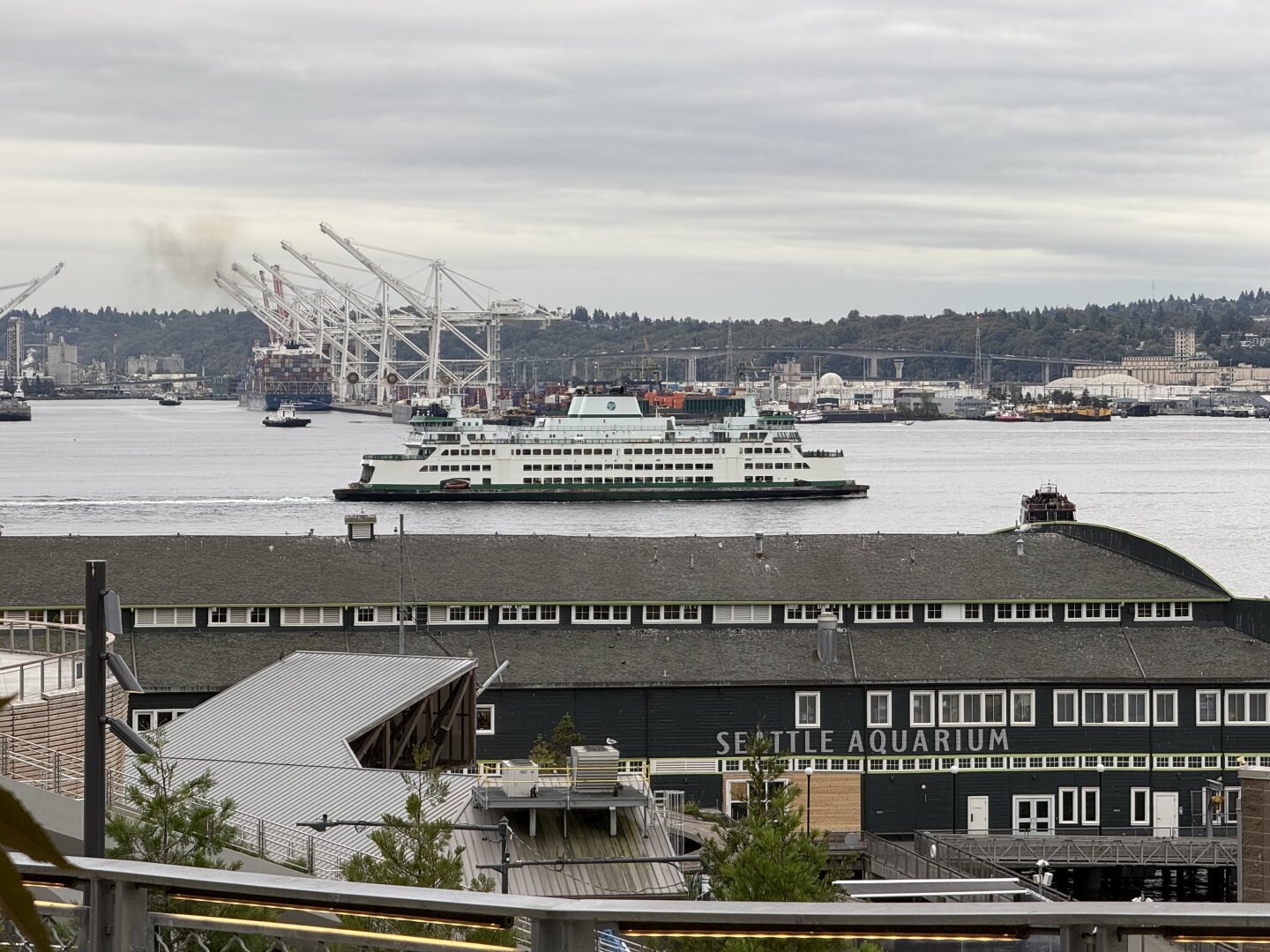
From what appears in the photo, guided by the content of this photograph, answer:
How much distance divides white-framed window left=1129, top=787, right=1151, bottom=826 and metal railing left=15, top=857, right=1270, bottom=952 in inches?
758

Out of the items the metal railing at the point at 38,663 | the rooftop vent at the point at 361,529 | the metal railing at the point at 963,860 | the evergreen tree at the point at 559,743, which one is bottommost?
the metal railing at the point at 963,860

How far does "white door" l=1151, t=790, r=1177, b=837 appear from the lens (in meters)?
21.0

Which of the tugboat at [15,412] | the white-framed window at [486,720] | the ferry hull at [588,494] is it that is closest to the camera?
the white-framed window at [486,720]

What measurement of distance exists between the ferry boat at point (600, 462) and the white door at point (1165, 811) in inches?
2175

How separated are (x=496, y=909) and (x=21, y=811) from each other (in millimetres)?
1124

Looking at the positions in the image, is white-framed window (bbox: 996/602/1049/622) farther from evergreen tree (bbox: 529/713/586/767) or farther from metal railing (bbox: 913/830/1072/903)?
evergreen tree (bbox: 529/713/586/767)

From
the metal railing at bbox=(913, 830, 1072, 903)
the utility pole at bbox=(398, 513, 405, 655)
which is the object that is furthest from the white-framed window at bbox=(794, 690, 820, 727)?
the utility pole at bbox=(398, 513, 405, 655)

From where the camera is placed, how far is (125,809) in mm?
11164

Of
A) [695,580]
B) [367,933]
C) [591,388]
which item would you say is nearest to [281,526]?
[591,388]

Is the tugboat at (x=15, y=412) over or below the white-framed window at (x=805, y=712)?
over

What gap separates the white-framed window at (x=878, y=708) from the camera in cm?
2111

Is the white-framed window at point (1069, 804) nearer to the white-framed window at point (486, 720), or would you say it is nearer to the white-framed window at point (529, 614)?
the white-framed window at point (529, 614)

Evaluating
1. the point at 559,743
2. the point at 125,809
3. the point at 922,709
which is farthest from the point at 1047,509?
the point at 125,809

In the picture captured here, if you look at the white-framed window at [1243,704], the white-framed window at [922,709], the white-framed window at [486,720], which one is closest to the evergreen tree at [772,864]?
the white-framed window at [486,720]
